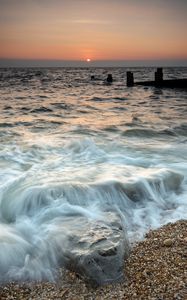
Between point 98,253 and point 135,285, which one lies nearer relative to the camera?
point 135,285

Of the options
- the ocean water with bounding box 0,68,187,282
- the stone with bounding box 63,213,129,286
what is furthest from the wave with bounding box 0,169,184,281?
the stone with bounding box 63,213,129,286

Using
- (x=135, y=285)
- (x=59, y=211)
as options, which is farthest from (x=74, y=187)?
(x=135, y=285)

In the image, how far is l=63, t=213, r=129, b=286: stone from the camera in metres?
3.69

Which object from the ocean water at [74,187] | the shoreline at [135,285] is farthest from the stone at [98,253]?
the ocean water at [74,187]

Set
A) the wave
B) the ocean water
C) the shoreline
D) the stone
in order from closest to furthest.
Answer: the shoreline
the stone
the wave
the ocean water

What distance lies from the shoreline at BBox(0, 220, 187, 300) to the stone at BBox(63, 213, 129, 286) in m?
0.09

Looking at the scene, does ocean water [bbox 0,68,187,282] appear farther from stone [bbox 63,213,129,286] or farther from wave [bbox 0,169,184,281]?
stone [bbox 63,213,129,286]

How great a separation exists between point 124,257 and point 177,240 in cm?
85

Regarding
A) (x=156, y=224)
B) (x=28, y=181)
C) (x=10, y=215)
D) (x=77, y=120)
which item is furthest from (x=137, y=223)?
(x=77, y=120)

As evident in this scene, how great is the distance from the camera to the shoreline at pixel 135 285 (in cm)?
349

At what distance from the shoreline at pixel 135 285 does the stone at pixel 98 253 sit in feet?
0.29

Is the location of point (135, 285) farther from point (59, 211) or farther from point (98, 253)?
point (59, 211)

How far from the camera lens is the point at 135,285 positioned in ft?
11.8

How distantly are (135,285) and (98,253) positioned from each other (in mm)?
498
